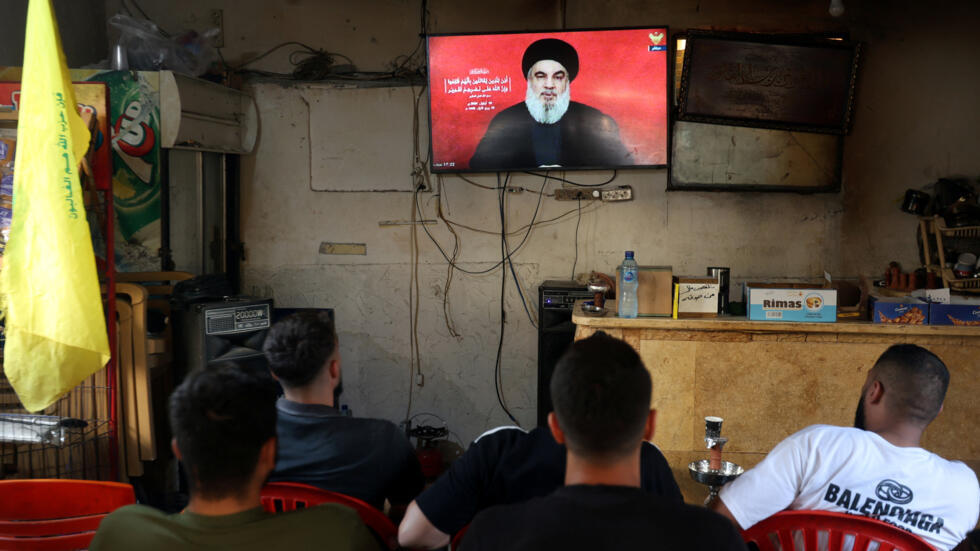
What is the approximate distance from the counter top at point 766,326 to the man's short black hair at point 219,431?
7.64ft

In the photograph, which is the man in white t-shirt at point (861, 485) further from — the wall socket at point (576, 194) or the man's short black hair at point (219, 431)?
the wall socket at point (576, 194)

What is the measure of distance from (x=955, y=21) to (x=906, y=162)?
0.92m

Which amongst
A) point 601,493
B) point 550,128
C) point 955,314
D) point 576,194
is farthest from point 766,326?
point 601,493

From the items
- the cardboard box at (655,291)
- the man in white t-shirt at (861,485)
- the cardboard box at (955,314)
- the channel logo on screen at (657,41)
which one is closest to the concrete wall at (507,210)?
the channel logo on screen at (657,41)

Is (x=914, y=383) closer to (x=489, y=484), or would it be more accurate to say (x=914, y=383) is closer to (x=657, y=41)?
(x=489, y=484)

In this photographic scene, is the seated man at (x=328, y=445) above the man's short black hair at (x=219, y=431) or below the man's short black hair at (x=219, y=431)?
below

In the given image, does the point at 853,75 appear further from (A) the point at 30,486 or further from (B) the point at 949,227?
(A) the point at 30,486

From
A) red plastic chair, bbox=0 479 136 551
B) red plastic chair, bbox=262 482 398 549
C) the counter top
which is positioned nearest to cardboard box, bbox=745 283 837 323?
the counter top

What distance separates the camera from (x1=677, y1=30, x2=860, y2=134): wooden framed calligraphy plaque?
465 centimetres

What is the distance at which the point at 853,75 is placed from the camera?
4.64m

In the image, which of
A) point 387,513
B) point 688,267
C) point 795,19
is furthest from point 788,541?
point 795,19

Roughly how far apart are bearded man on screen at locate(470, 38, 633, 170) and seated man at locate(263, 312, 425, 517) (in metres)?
2.94

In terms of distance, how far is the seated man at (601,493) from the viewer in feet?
3.67

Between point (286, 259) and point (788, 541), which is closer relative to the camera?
point (788, 541)
